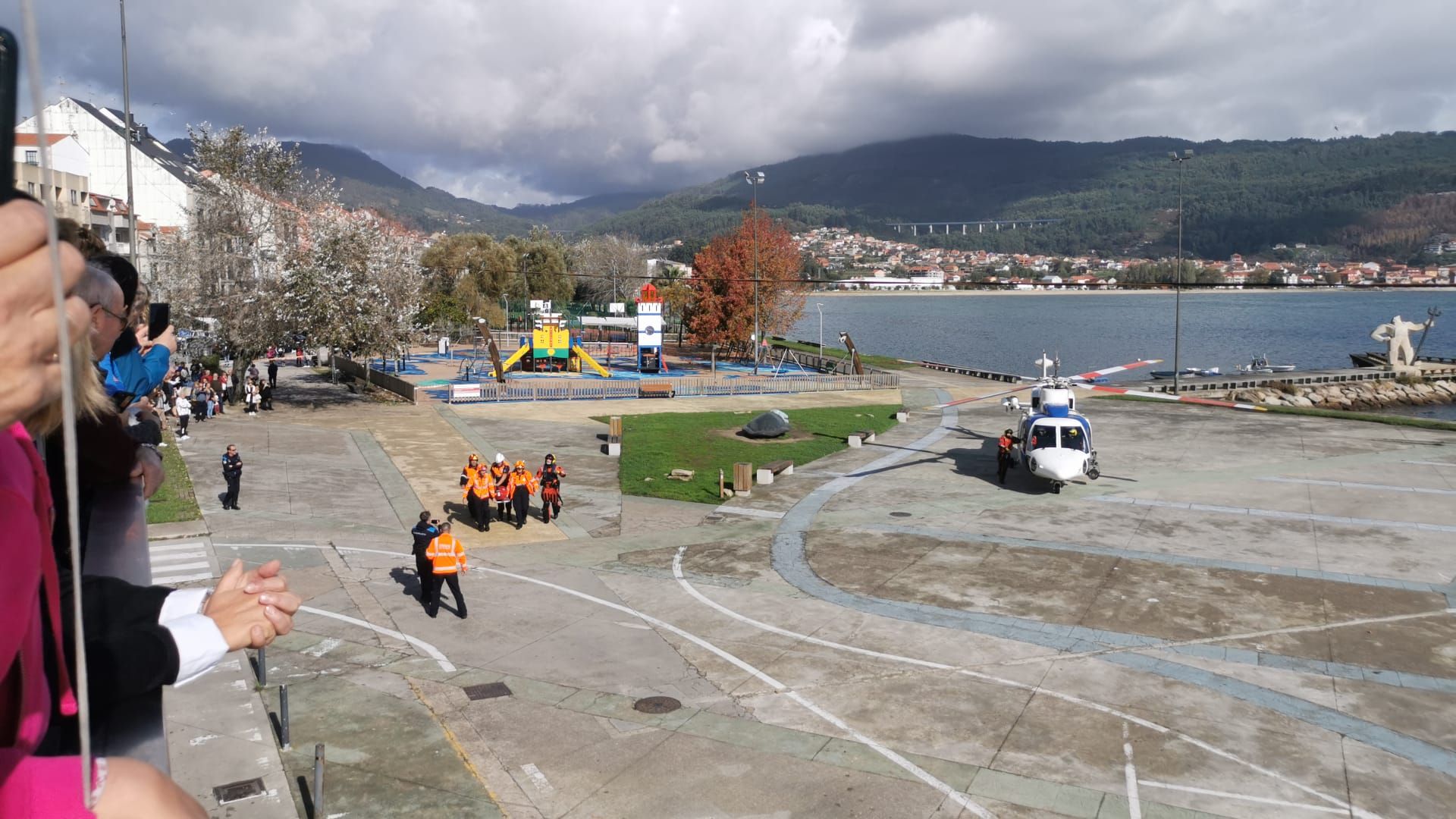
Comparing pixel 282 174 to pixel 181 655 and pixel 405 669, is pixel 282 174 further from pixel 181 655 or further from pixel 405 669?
pixel 181 655

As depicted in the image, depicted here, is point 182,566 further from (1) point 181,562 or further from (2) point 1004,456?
(2) point 1004,456

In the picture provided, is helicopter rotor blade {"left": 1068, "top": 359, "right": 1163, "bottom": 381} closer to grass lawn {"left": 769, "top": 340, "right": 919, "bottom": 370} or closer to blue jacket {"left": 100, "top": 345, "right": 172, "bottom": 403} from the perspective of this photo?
blue jacket {"left": 100, "top": 345, "right": 172, "bottom": 403}

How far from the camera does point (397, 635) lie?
15.2m

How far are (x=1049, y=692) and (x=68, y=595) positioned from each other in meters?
12.8

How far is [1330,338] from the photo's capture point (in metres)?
132

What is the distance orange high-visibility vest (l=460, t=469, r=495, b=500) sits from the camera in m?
21.7

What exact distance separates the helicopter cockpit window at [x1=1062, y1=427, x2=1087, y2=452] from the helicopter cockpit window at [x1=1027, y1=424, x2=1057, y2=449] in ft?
0.74

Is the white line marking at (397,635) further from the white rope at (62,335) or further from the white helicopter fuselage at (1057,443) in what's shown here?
the white helicopter fuselage at (1057,443)

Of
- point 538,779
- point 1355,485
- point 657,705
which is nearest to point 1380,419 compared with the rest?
point 1355,485

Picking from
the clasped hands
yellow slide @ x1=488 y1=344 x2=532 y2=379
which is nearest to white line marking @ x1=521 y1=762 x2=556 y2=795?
the clasped hands

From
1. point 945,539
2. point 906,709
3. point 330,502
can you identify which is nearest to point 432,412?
point 330,502

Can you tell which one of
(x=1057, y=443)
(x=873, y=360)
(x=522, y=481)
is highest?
(x=873, y=360)

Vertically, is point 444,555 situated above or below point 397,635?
above

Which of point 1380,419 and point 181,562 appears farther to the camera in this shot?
point 1380,419
